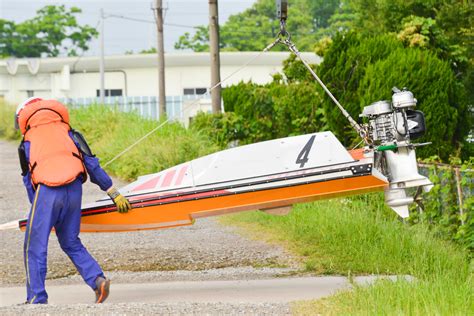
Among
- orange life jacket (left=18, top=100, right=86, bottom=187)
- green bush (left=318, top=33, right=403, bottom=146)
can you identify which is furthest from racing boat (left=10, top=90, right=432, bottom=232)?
green bush (left=318, top=33, right=403, bottom=146)

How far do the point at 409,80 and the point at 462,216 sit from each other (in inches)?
207

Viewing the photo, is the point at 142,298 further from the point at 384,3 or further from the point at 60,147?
the point at 384,3

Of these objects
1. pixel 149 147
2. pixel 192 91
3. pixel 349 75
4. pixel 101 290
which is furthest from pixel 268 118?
pixel 192 91

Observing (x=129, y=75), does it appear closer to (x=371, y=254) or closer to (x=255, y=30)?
(x=255, y=30)

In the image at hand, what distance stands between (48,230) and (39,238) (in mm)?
100

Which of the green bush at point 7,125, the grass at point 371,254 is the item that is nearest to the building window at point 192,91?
the green bush at point 7,125

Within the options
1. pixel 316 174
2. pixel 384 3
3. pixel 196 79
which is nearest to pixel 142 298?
pixel 316 174

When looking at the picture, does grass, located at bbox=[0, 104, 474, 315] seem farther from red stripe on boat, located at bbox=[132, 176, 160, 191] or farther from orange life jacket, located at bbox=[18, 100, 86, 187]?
orange life jacket, located at bbox=[18, 100, 86, 187]

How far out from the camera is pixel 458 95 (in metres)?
16.8

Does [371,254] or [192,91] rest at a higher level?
[371,254]

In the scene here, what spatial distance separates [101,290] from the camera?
8688mm

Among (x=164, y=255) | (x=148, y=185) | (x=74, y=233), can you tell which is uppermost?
(x=148, y=185)

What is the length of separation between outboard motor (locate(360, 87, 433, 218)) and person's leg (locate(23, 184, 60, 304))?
9.90 feet

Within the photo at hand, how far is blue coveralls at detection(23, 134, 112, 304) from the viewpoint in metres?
8.60
